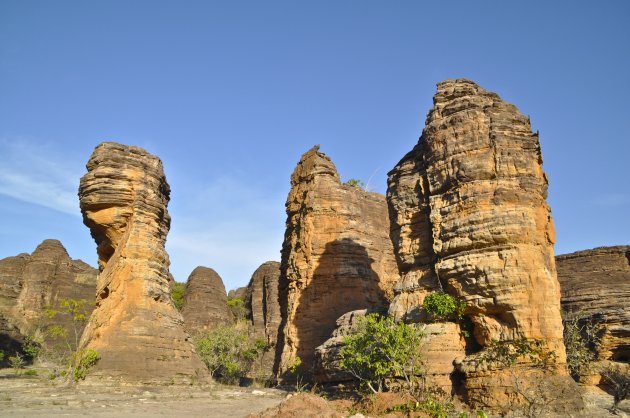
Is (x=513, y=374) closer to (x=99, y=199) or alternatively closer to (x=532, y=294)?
(x=532, y=294)

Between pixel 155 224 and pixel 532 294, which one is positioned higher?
pixel 155 224

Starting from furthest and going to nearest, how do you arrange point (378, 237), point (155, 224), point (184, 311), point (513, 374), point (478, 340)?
1. point (184, 311)
2. point (378, 237)
3. point (155, 224)
4. point (478, 340)
5. point (513, 374)

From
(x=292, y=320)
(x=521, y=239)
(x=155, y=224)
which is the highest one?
(x=155, y=224)

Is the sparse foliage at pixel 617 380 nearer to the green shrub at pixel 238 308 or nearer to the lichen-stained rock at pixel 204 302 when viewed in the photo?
the lichen-stained rock at pixel 204 302

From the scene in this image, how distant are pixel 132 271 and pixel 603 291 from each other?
22497 millimetres

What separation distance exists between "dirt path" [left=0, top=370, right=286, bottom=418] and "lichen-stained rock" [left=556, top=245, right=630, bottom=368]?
1448cm

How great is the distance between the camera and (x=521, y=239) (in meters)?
15.2

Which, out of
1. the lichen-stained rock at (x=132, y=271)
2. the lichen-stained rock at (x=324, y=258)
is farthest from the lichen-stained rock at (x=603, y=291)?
the lichen-stained rock at (x=132, y=271)

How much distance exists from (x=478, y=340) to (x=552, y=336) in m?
2.26

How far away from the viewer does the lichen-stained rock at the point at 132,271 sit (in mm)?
19938

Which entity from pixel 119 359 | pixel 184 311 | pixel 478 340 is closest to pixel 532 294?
pixel 478 340

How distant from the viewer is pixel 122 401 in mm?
15367

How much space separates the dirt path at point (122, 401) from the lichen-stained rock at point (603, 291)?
47.5ft

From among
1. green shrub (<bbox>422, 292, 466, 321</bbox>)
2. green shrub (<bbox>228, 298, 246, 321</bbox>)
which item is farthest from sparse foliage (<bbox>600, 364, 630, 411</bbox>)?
green shrub (<bbox>228, 298, 246, 321</bbox>)
